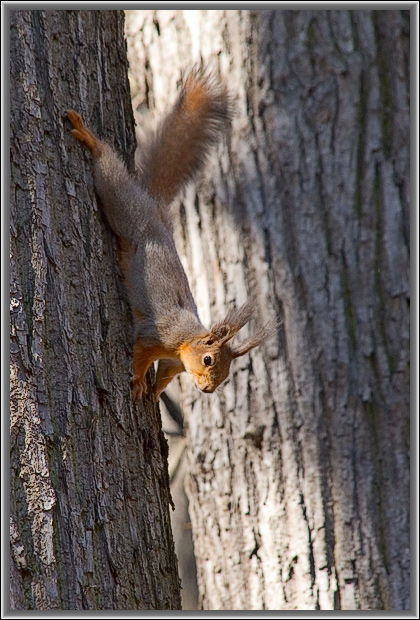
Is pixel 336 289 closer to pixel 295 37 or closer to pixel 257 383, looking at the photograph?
pixel 257 383

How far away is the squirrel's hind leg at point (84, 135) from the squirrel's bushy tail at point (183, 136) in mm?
544

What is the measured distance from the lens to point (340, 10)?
10.3ft

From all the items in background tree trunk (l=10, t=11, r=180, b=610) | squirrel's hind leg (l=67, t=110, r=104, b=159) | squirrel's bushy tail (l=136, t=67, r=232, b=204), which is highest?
squirrel's bushy tail (l=136, t=67, r=232, b=204)

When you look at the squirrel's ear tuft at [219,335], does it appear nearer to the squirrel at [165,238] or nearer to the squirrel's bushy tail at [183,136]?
the squirrel at [165,238]

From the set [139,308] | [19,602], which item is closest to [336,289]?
[139,308]

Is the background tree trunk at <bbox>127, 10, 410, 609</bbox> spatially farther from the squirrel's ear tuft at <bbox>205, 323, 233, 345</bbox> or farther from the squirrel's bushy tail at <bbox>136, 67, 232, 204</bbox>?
the squirrel's ear tuft at <bbox>205, 323, 233, 345</bbox>

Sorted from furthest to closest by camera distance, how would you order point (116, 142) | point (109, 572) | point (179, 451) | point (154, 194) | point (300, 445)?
point (179, 451) → point (300, 445) → point (154, 194) → point (116, 142) → point (109, 572)

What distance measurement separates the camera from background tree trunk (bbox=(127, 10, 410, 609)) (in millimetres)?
3043

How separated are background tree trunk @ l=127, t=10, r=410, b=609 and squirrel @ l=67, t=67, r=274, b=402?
0.77 meters

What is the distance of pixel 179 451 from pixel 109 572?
2.42 metres

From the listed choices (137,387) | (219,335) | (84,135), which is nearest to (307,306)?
(219,335)

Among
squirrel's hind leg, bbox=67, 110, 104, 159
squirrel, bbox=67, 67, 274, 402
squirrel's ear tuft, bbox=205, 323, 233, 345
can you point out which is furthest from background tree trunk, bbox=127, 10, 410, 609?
squirrel's hind leg, bbox=67, 110, 104, 159

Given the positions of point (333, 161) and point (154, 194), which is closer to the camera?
point (154, 194)

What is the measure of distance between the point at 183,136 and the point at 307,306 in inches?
40.7
